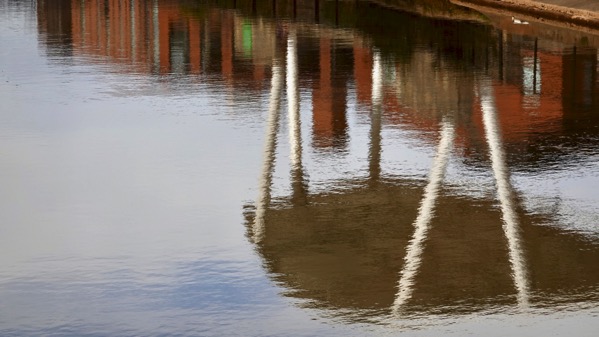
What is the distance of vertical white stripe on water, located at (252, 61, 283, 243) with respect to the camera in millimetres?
12359

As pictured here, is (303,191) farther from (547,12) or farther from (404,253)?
(547,12)

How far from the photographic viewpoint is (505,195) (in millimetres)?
13508

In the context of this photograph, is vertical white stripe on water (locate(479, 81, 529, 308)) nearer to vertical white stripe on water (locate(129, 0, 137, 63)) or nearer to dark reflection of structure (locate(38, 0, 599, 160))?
dark reflection of structure (locate(38, 0, 599, 160))

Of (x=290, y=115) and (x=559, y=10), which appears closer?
(x=290, y=115)

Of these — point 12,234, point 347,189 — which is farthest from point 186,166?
point 12,234

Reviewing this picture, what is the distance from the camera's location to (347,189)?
13898 mm

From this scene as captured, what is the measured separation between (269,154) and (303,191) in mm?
2107

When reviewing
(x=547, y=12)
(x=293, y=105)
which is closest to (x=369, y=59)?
(x=293, y=105)

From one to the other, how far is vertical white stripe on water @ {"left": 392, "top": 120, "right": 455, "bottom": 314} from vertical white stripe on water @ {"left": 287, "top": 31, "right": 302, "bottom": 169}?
1.47 metres

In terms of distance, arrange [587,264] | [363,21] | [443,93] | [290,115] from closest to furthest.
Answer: [587,264] → [290,115] → [443,93] → [363,21]

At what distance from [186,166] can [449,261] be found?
4639 mm

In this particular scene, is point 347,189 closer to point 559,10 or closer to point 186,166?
point 186,166

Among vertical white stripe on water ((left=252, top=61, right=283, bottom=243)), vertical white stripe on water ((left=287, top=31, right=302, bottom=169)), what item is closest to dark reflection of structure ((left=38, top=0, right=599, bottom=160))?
vertical white stripe on water ((left=287, top=31, right=302, bottom=169))

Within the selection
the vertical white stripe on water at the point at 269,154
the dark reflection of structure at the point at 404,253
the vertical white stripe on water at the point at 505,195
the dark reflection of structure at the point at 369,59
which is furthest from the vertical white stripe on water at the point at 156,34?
the dark reflection of structure at the point at 404,253
